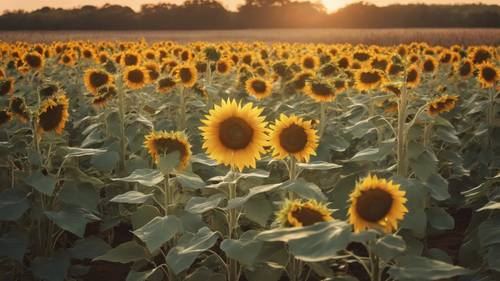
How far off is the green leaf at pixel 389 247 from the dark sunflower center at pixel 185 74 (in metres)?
4.08

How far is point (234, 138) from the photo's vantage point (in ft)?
10.3

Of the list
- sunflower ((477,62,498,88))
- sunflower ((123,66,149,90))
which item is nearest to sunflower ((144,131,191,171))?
sunflower ((123,66,149,90))

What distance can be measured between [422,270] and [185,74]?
4259mm

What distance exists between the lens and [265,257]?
2.23 metres

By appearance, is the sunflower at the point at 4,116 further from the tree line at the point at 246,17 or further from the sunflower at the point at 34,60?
the tree line at the point at 246,17

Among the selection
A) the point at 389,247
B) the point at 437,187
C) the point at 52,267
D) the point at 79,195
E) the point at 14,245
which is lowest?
the point at 52,267

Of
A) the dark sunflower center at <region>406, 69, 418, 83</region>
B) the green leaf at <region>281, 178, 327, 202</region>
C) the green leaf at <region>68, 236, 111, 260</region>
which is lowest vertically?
the green leaf at <region>68, 236, 111, 260</region>

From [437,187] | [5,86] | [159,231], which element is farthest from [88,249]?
[5,86]

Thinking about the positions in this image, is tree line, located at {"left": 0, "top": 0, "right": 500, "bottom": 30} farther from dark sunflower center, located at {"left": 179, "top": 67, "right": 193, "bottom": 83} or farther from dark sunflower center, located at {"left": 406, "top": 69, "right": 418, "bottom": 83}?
dark sunflower center, located at {"left": 406, "top": 69, "right": 418, "bottom": 83}

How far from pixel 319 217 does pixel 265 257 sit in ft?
0.83

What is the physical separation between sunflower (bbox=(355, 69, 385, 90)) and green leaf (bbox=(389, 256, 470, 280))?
12.1 feet

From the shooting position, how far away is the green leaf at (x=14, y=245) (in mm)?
3404

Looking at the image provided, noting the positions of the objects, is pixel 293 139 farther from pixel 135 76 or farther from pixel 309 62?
pixel 309 62

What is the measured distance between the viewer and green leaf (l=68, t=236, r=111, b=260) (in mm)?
3648
